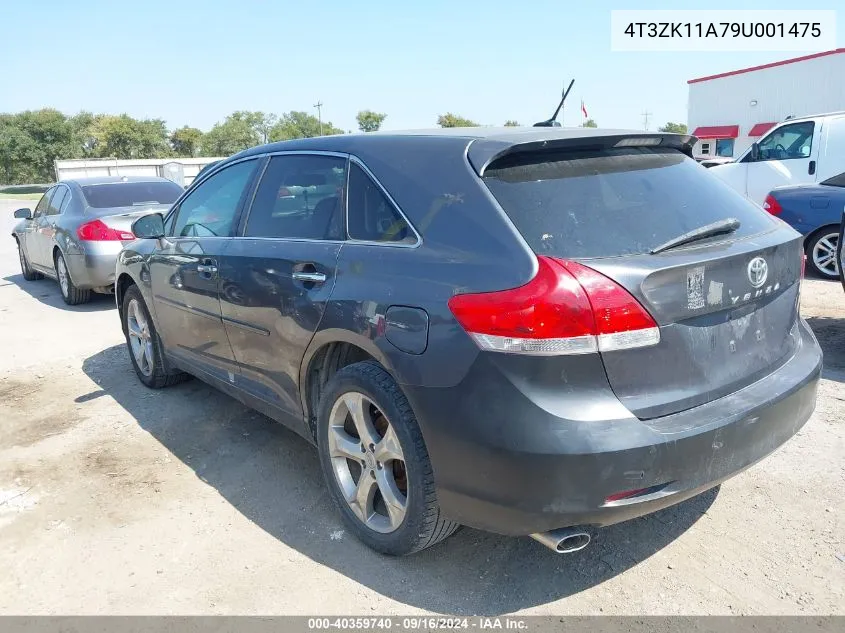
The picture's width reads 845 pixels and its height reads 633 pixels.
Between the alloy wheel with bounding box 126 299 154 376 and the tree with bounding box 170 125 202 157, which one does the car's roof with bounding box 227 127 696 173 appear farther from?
the tree with bounding box 170 125 202 157

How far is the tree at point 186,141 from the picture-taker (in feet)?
262

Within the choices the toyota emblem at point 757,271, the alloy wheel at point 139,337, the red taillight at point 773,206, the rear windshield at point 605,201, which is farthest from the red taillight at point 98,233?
the red taillight at point 773,206

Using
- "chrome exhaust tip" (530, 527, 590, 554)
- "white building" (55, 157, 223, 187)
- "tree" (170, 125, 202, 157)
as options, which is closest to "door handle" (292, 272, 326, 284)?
"chrome exhaust tip" (530, 527, 590, 554)

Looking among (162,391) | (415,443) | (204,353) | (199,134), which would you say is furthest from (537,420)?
(199,134)

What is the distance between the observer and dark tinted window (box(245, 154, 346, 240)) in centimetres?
321

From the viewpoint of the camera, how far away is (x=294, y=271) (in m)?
3.22

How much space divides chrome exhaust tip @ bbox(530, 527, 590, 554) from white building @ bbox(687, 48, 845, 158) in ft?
105

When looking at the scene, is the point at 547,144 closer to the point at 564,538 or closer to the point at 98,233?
the point at 564,538

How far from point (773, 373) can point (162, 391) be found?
13.5 feet

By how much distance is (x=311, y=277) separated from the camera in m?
3.09

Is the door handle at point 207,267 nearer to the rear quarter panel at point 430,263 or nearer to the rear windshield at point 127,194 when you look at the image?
the rear quarter panel at point 430,263

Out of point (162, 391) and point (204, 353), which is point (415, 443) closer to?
point (204, 353)

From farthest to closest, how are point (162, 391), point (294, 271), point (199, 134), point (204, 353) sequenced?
1. point (199, 134)
2. point (162, 391)
3. point (204, 353)
4. point (294, 271)

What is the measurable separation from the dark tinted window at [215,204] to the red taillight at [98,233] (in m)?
3.96
